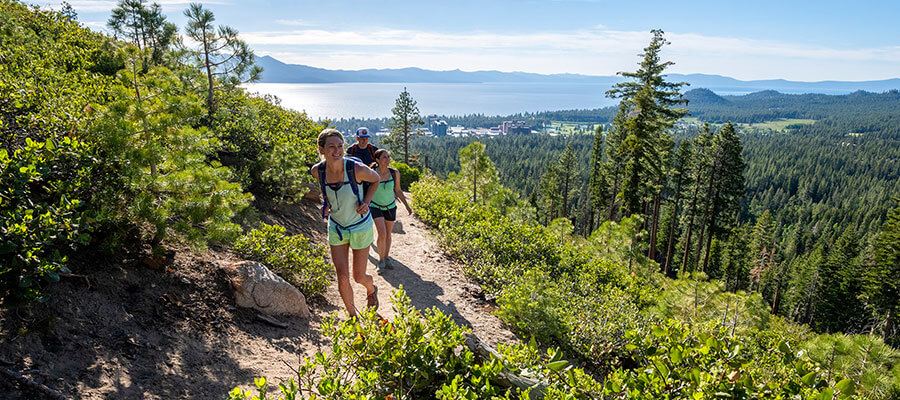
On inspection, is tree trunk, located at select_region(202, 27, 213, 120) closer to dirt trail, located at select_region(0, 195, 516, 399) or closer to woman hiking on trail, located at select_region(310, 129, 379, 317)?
dirt trail, located at select_region(0, 195, 516, 399)

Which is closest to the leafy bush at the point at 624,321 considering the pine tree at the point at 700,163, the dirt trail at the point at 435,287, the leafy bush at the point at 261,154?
the dirt trail at the point at 435,287

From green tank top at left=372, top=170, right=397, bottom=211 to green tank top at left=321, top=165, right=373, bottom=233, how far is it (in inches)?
68.9

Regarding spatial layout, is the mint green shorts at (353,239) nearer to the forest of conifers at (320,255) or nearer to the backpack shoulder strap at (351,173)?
the backpack shoulder strap at (351,173)

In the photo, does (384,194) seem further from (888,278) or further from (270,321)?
(888,278)

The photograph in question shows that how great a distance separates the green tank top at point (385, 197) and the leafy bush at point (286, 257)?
1147 millimetres

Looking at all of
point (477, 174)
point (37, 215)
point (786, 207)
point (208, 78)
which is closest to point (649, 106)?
point (477, 174)

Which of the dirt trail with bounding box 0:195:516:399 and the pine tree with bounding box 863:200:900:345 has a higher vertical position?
the dirt trail with bounding box 0:195:516:399

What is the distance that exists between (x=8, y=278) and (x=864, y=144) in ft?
731

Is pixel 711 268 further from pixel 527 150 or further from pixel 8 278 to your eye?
pixel 527 150

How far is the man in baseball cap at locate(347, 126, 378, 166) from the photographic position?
635 cm

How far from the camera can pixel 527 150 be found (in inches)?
5910

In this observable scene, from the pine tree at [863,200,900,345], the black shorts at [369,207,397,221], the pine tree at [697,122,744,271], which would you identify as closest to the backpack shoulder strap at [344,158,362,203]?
the black shorts at [369,207,397,221]

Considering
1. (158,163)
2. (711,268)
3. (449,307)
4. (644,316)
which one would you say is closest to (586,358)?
(644,316)

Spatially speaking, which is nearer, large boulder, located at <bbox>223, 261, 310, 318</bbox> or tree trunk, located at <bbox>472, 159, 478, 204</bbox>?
large boulder, located at <bbox>223, 261, 310, 318</bbox>
